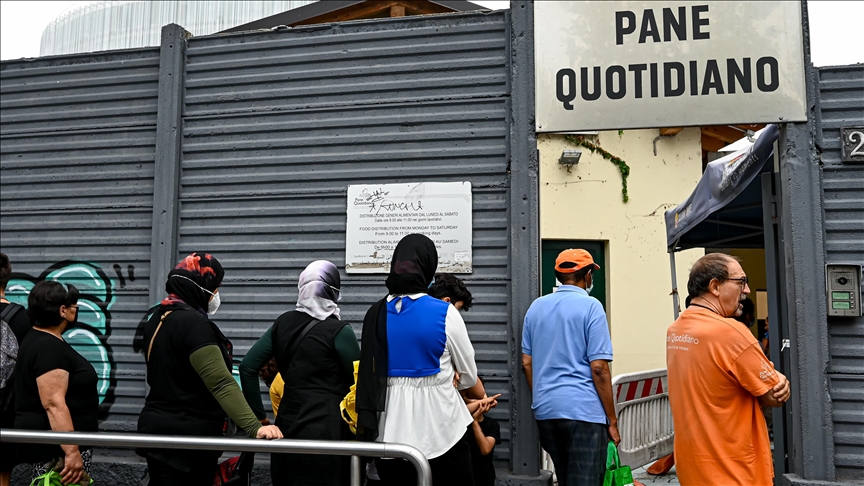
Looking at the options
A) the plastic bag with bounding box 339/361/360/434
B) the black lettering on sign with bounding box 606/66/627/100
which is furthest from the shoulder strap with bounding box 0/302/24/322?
the black lettering on sign with bounding box 606/66/627/100

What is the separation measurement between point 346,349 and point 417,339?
41cm

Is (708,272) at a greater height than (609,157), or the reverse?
(609,157)

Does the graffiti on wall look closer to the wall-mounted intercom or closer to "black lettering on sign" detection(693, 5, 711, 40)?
"black lettering on sign" detection(693, 5, 711, 40)

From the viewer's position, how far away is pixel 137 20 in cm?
1564

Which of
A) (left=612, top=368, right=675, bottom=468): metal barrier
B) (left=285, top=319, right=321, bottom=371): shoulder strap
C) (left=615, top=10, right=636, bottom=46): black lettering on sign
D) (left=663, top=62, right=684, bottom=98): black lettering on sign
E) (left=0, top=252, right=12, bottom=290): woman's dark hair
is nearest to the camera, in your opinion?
(left=285, top=319, right=321, bottom=371): shoulder strap

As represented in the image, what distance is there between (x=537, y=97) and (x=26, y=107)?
14.7 ft

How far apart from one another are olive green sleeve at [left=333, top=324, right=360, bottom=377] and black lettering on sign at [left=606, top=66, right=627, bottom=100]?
8.60ft

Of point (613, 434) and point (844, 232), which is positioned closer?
point (613, 434)

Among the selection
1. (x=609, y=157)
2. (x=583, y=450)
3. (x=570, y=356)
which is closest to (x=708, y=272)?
(x=570, y=356)

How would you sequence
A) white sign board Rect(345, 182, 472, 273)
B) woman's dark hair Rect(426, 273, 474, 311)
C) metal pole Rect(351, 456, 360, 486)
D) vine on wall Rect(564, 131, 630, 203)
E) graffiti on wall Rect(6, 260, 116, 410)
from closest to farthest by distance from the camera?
1. metal pole Rect(351, 456, 360, 486)
2. woman's dark hair Rect(426, 273, 474, 311)
3. white sign board Rect(345, 182, 472, 273)
4. graffiti on wall Rect(6, 260, 116, 410)
5. vine on wall Rect(564, 131, 630, 203)

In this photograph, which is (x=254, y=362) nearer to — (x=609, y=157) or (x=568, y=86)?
(x=568, y=86)

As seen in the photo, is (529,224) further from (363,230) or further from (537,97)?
(363,230)

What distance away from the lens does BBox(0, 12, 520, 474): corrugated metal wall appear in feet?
17.4

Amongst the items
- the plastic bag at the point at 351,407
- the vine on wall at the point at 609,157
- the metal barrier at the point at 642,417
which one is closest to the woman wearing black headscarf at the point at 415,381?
the plastic bag at the point at 351,407
